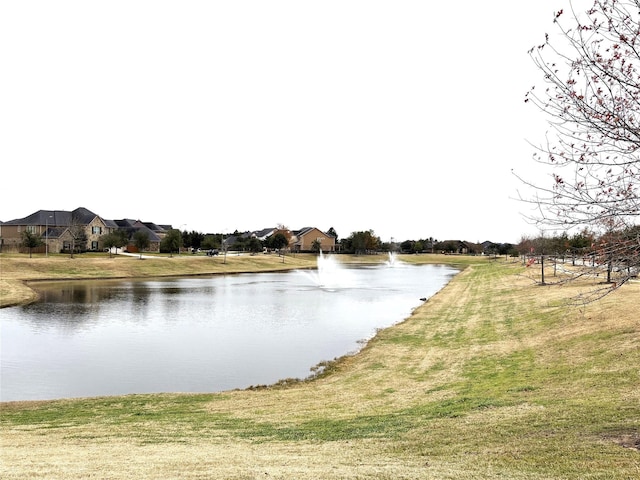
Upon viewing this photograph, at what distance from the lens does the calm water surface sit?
20719 millimetres

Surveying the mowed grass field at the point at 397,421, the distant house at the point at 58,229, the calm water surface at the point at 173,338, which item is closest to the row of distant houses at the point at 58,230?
the distant house at the point at 58,229

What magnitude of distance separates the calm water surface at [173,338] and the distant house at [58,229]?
54420mm

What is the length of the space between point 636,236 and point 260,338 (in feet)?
77.1

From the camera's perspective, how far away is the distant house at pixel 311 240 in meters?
183

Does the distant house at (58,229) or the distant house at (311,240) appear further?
the distant house at (311,240)

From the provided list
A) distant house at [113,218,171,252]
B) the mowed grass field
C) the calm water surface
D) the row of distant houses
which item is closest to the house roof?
the row of distant houses

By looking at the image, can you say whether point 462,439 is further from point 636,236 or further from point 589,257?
point 636,236

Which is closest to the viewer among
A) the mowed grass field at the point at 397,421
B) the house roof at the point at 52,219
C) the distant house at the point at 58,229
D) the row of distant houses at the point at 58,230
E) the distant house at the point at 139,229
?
the mowed grass field at the point at 397,421

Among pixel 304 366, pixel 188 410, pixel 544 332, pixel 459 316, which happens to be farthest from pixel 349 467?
pixel 459 316

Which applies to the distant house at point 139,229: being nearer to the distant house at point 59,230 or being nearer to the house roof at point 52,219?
the distant house at point 59,230

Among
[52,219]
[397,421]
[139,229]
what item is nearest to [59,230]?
[52,219]

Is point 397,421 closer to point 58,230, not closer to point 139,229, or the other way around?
point 58,230

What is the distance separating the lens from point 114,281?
68.2 metres

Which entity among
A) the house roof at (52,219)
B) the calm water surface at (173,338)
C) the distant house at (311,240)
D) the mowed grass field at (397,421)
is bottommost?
the calm water surface at (173,338)
